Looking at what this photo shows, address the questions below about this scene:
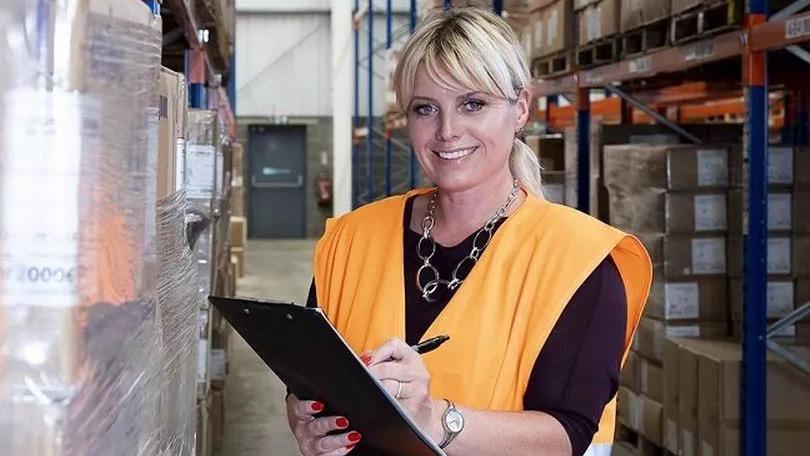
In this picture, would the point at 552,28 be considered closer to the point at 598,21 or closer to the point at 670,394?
the point at 598,21

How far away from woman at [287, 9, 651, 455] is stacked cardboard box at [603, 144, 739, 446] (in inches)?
114

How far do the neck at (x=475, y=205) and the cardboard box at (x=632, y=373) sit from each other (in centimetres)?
338

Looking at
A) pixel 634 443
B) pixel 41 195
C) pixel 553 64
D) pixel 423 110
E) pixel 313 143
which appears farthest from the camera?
pixel 313 143

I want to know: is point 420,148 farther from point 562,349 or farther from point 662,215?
point 662,215

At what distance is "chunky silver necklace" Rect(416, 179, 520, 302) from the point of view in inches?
74.5

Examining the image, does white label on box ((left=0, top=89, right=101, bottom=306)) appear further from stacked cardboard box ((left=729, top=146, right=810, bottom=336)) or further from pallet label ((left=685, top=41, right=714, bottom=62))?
stacked cardboard box ((left=729, top=146, right=810, bottom=336))

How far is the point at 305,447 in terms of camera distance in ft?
5.79

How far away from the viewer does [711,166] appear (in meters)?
4.75

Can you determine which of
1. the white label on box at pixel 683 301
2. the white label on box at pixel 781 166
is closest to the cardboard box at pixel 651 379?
the white label on box at pixel 683 301

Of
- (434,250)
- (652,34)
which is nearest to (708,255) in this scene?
(652,34)

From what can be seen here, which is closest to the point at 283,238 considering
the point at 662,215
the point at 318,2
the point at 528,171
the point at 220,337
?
the point at 318,2

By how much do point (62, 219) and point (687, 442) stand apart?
3.93 meters

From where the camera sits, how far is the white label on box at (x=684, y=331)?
15.8 feet

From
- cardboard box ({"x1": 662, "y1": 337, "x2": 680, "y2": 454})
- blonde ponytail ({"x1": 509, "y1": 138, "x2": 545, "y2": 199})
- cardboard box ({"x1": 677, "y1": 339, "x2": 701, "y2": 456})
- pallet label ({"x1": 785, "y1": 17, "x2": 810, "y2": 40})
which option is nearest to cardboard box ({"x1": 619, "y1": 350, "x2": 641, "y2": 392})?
cardboard box ({"x1": 662, "y1": 337, "x2": 680, "y2": 454})
